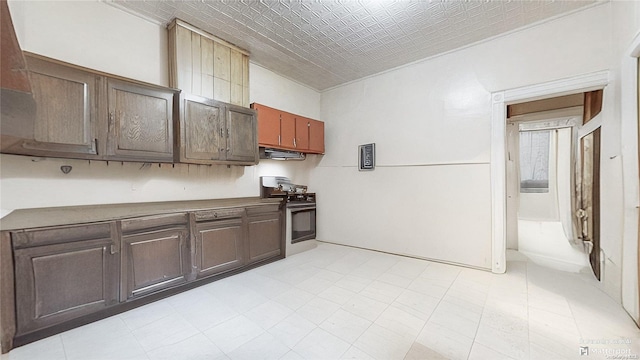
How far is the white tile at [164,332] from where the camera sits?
1.68 meters

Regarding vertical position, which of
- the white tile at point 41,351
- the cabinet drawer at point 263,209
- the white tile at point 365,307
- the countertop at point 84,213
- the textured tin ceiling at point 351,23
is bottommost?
the white tile at point 365,307

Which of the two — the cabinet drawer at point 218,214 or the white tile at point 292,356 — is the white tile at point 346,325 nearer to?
the white tile at point 292,356

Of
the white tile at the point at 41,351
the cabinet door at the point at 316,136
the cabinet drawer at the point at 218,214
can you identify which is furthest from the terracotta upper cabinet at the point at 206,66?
the white tile at the point at 41,351

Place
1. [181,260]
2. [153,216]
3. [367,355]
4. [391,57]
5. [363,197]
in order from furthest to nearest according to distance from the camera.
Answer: [363,197] → [391,57] → [181,260] → [153,216] → [367,355]

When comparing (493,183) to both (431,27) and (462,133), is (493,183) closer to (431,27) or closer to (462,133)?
(462,133)

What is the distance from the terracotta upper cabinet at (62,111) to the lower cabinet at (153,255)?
0.78m

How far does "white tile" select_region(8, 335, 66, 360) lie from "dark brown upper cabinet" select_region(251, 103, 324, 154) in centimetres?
270

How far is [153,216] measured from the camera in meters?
2.22

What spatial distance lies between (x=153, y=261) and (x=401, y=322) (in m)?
2.38

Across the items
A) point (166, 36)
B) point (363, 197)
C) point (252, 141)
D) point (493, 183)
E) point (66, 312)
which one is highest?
point (166, 36)

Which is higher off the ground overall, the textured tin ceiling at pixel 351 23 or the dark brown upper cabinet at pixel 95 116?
the textured tin ceiling at pixel 351 23

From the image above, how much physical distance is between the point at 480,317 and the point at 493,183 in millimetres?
1712

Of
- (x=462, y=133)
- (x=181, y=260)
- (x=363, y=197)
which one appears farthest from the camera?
(x=363, y=197)

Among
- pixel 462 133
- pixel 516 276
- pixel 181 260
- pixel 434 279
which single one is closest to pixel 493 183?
pixel 462 133
